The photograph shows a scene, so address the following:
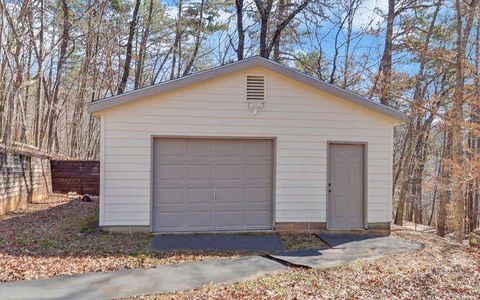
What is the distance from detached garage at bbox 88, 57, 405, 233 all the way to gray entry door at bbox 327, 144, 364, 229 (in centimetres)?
2

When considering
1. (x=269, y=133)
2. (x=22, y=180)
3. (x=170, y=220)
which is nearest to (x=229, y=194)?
(x=170, y=220)

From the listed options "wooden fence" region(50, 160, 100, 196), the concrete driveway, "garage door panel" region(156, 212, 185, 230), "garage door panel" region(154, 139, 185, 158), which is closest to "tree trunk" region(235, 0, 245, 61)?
"wooden fence" region(50, 160, 100, 196)

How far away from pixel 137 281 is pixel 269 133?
434cm

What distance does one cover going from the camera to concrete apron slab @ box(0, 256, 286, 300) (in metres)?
4.59

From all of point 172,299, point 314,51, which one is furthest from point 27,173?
point 314,51

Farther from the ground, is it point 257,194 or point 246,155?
point 246,155

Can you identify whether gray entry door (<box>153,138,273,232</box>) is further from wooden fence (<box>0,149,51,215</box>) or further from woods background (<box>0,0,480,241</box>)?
woods background (<box>0,0,480,241</box>)

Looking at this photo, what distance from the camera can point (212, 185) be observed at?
330 inches

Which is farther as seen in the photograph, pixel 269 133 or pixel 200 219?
pixel 269 133

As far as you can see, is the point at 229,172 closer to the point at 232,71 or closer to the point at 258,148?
the point at 258,148

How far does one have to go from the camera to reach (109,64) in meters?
19.3

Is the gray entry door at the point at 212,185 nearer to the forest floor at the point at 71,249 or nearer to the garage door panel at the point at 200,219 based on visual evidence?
the garage door panel at the point at 200,219

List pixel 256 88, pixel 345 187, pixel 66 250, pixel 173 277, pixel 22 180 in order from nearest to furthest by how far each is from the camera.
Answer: pixel 173 277 < pixel 66 250 < pixel 256 88 < pixel 345 187 < pixel 22 180

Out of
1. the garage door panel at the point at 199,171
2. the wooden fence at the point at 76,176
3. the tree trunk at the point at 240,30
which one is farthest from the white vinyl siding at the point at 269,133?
the tree trunk at the point at 240,30
